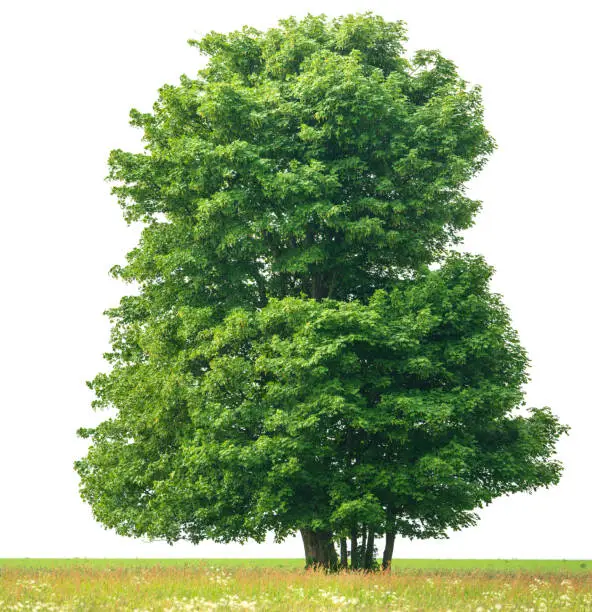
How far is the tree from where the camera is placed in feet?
71.2

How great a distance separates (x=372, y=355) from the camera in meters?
23.1

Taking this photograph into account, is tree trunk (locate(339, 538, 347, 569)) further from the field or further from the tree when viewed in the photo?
the field

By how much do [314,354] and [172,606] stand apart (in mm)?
8336

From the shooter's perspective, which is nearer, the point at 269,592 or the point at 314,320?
the point at 269,592

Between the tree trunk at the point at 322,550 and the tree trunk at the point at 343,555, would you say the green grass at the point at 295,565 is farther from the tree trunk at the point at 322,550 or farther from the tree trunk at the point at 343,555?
the tree trunk at the point at 343,555

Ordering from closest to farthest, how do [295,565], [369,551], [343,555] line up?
[343,555] → [369,551] → [295,565]

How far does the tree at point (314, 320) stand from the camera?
71.2 ft

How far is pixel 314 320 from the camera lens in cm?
2194

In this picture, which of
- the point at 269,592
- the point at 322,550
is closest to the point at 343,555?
the point at 322,550

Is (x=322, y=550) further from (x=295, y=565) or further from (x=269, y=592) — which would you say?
(x=295, y=565)

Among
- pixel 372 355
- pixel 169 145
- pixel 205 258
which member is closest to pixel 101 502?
pixel 205 258

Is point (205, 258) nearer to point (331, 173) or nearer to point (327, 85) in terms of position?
point (331, 173)

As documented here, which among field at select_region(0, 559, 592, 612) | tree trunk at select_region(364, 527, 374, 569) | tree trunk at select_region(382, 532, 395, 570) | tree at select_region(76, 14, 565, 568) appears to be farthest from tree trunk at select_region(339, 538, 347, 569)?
field at select_region(0, 559, 592, 612)

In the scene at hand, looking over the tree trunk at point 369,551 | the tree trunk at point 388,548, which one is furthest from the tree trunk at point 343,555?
the tree trunk at point 388,548
